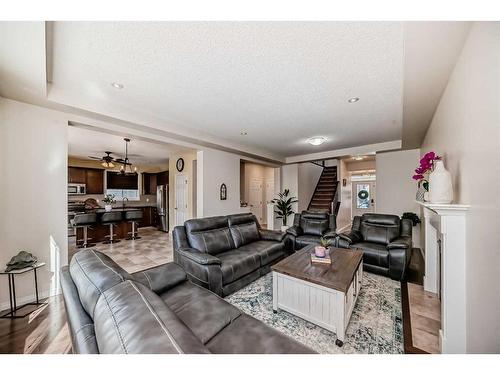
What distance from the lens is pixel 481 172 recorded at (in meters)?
1.22

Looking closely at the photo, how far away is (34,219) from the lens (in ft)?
7.97

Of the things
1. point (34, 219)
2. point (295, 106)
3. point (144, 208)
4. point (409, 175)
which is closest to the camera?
point (34, 219)

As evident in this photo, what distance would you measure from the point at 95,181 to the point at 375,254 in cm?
865

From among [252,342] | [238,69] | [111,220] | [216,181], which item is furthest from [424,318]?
[111,220]

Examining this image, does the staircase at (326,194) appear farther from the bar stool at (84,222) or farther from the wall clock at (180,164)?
the bar stool at (84,222)

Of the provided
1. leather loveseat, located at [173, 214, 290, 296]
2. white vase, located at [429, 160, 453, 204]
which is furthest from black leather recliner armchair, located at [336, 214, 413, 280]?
white vase, located at [429, 160, 453, 204]

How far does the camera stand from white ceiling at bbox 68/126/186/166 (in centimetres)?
428

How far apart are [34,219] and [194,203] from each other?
351 cm

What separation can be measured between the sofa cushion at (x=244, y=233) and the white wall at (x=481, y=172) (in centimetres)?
256

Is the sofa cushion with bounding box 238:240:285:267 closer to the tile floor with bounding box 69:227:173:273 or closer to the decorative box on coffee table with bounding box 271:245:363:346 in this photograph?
the decorative box on coffee table with bounding box 271:245:363:346

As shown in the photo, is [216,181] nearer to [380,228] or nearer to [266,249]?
[266,249]
